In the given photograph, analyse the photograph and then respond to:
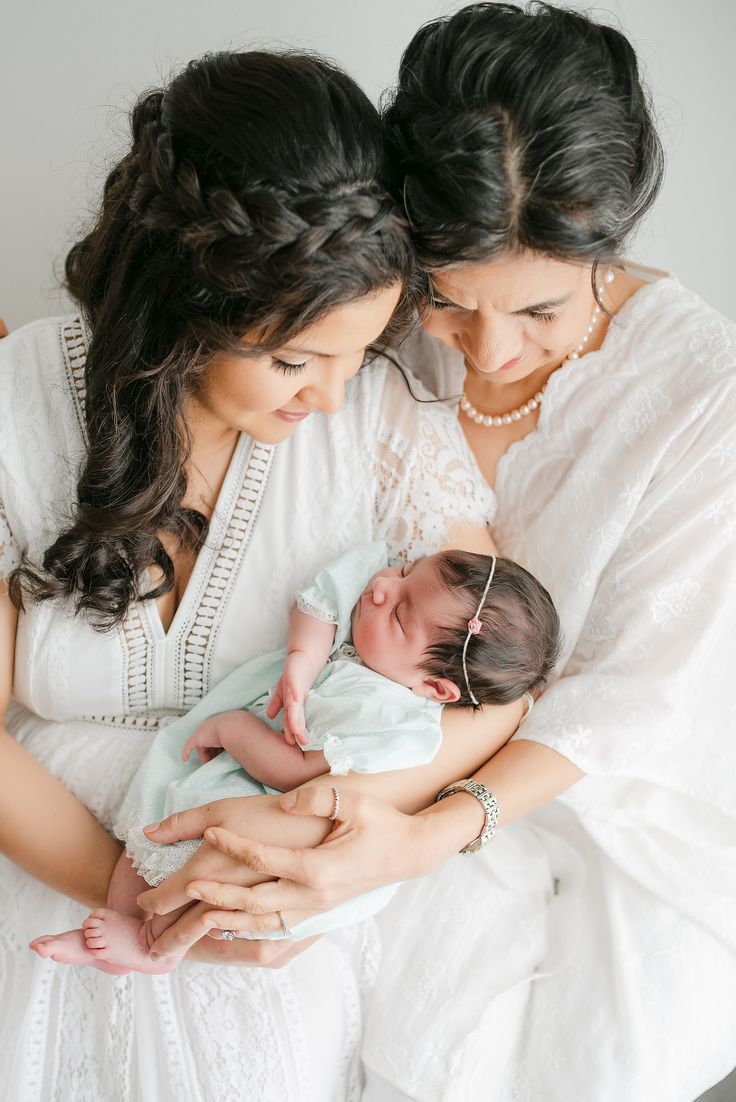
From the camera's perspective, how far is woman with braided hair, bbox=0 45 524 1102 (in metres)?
1.19

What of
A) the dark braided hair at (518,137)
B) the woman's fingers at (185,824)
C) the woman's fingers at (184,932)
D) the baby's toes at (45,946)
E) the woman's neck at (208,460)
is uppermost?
the dark braided hair at (518,137)

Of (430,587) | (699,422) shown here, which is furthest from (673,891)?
(699,422)

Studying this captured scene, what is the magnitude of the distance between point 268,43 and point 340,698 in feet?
4.36

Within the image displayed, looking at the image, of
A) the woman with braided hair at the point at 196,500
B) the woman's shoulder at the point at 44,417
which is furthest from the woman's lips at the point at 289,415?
the woman's shoulder at the point at 44,417

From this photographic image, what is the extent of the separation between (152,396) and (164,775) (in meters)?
0.61

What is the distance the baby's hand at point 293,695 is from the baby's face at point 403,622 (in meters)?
0.10

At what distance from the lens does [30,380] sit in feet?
5.15

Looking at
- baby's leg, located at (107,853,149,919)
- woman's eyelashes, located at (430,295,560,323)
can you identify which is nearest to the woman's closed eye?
woman's eyelashes, located at (430,295,560,323)

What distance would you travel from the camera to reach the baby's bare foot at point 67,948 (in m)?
1.35

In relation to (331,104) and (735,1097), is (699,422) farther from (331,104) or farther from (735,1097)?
Answer: (735,1097)

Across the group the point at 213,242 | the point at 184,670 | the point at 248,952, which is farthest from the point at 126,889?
the point at 213,242

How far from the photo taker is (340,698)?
1466mm

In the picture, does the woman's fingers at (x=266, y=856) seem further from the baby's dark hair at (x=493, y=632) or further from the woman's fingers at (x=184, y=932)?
the baby's dark hair at (x=493, y=632)

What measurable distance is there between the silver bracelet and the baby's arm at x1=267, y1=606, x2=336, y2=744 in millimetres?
303
